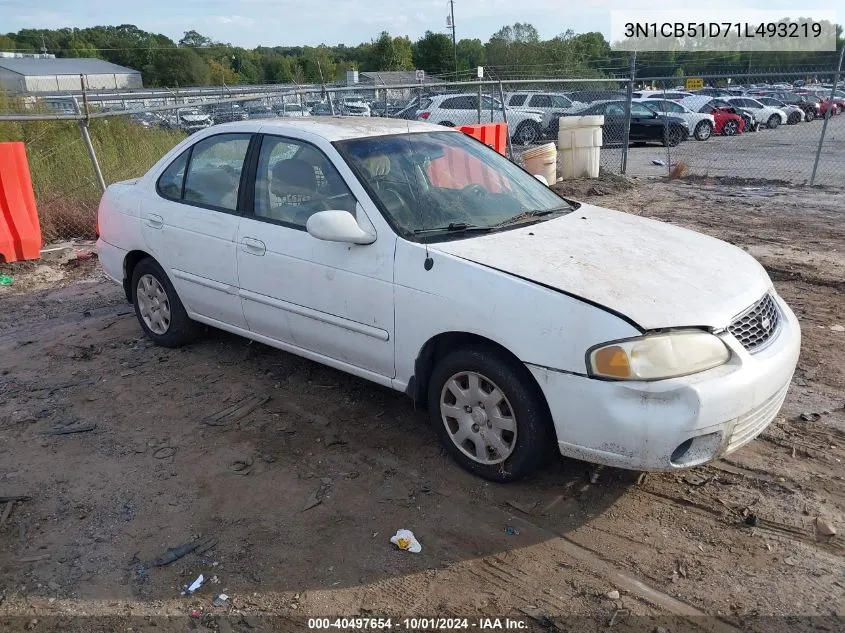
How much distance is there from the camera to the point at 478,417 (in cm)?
360

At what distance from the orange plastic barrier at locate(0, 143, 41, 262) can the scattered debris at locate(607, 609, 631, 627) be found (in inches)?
311

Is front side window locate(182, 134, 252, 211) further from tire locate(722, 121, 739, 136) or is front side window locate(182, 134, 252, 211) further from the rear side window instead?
tire locate(722, 121, 739, 136)

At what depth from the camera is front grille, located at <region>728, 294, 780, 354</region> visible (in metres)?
3.34

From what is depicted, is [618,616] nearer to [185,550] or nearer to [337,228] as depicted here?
[185,550]

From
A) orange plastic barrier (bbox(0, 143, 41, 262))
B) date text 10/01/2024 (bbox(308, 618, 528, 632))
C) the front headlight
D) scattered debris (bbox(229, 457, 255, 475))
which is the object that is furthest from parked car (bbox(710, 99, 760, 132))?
date text 10/01/2024 (bbox(308, 618, 528, 632))

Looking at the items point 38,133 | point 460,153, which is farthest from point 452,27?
point 460,153

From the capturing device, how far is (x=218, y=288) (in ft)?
15.9

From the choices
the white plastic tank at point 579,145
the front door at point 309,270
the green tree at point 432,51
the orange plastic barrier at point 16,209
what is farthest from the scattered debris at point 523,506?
the green tree at point 432,51

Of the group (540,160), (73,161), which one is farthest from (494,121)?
(73,161)

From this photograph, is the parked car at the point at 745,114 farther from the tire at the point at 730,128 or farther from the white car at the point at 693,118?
the white car at the point at 693,118

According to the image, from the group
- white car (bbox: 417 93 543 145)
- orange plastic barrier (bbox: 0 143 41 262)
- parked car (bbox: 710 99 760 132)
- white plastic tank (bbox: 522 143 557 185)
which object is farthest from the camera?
parked car (bbox: 710 99 760 132)

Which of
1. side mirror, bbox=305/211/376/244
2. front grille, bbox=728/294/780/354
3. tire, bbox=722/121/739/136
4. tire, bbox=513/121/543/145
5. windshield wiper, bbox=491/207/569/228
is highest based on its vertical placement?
side mirror, bbox=305/211/376/244

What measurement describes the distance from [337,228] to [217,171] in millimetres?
1586

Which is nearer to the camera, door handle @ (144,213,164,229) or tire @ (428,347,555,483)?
tire @ (428,347,555,483)
